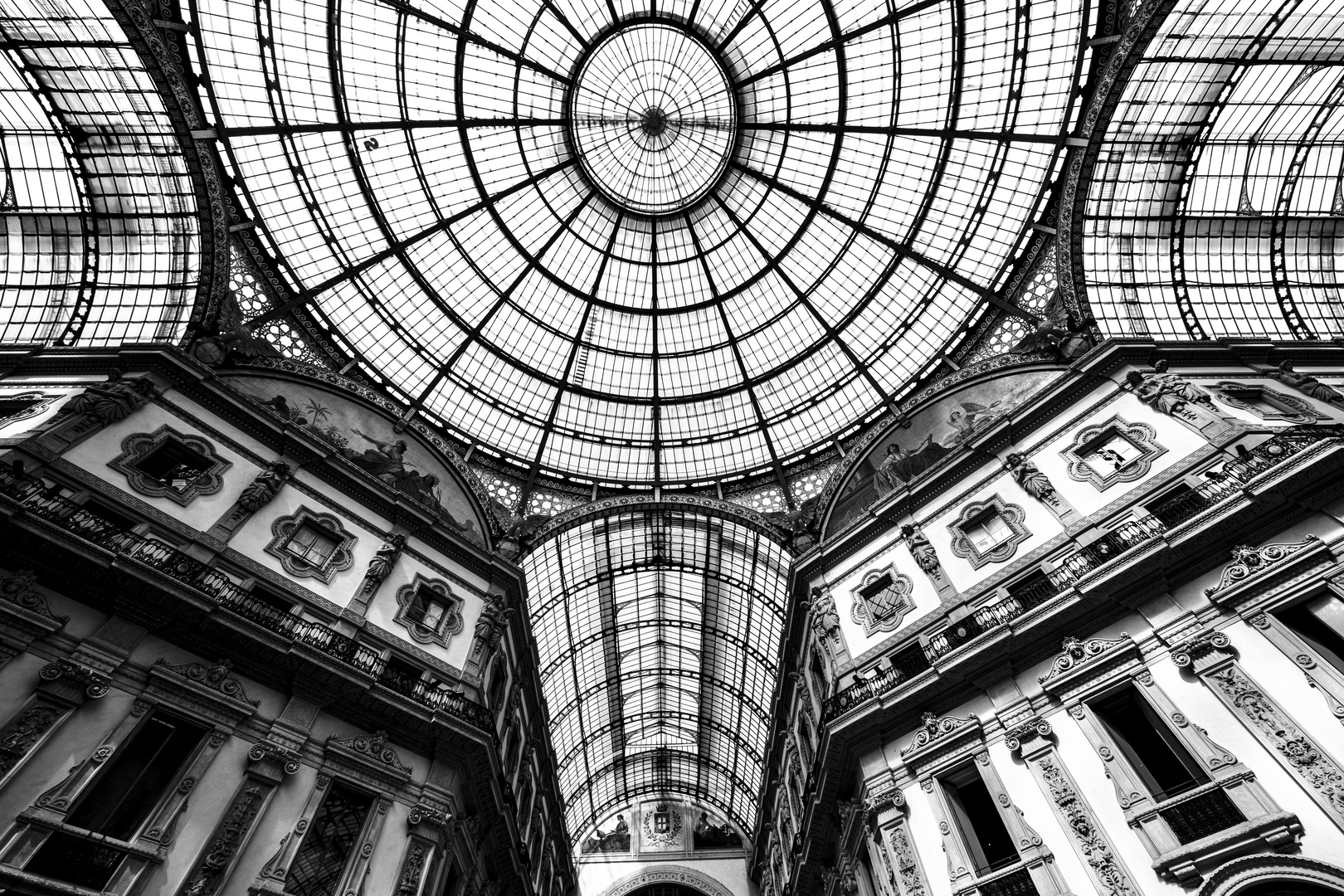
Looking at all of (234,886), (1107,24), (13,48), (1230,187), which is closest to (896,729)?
(234,886)

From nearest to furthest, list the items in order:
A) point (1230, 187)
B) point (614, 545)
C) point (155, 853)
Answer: point (155, 853) < point (1230, 187) < point (614, 545)

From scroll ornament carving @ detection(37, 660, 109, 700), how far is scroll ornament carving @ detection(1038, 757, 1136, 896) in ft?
69.4

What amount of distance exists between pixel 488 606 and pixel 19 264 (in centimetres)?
2171

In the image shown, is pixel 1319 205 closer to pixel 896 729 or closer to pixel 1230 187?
pixel 1230 187

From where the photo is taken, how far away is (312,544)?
21.7 meters

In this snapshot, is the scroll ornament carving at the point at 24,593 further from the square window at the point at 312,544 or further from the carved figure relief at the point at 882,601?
the carved figure relief at the point at 882,601

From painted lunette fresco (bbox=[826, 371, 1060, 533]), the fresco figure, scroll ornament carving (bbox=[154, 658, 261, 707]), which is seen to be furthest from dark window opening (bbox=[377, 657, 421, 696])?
the fresco figure

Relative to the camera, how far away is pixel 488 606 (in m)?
25.0

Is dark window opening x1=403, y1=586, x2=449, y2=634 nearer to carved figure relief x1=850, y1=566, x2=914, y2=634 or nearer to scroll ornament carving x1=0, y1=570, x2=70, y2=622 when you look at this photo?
scroll ornament carving x1=0, y1=570, x2=70, y2=622

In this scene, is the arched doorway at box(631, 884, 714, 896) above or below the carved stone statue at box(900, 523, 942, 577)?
above

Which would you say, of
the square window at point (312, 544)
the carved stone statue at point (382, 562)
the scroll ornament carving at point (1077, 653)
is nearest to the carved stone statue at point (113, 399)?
the square window at point (312, 544)

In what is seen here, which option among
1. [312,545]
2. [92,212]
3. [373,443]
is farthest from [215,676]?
[92,212]

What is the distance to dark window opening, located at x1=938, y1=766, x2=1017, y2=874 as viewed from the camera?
15836 millimetres

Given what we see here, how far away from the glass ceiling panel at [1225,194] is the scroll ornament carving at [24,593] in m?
34.4
